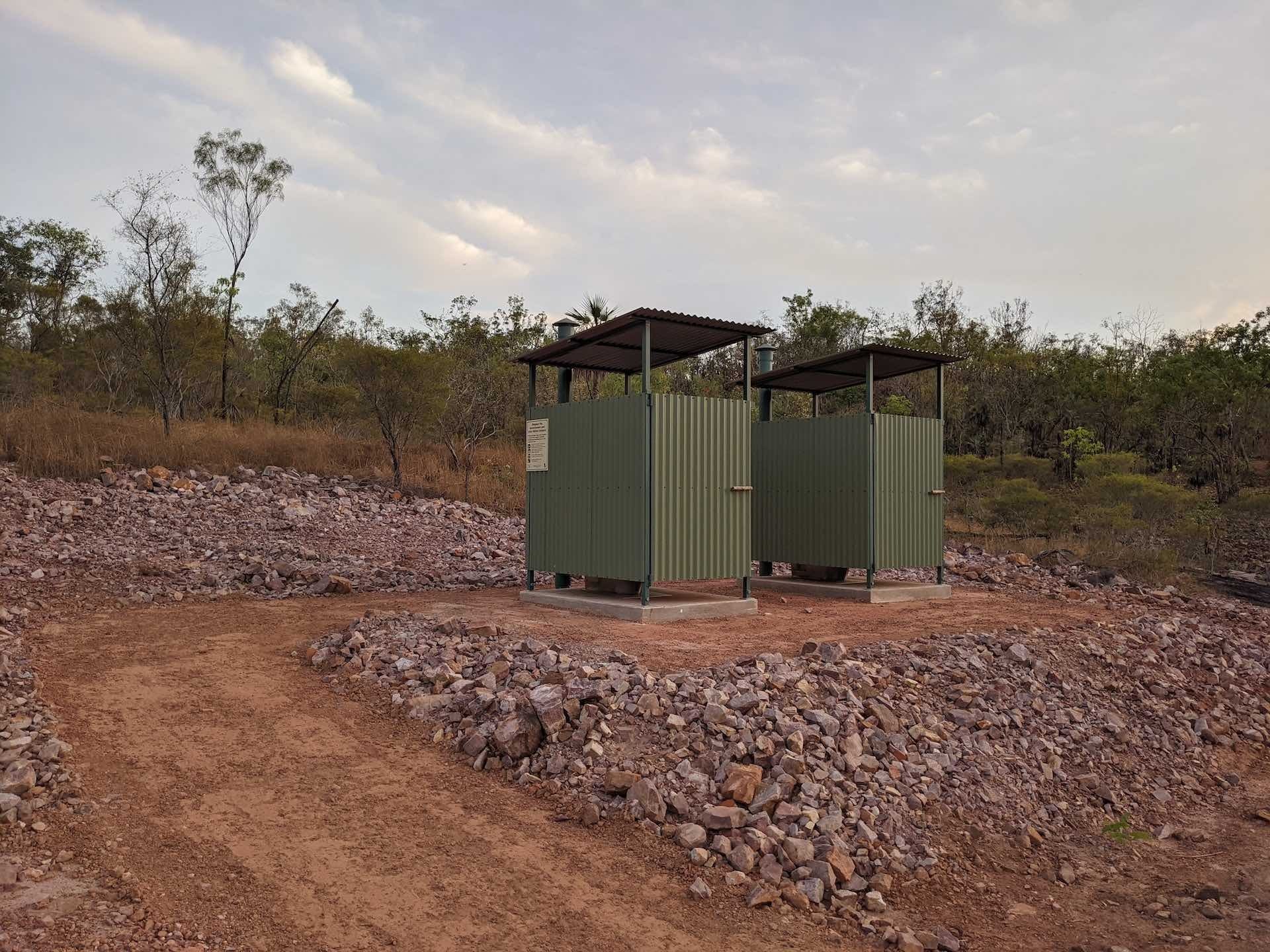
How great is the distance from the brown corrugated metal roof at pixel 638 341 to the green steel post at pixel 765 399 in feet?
8.03

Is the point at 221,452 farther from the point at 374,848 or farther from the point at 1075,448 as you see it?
the point at 1075,448

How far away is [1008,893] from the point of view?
486cm

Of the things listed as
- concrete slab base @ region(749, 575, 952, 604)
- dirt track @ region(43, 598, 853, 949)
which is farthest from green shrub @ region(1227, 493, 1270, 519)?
dirt track @ region(43, 598, 853, 949)

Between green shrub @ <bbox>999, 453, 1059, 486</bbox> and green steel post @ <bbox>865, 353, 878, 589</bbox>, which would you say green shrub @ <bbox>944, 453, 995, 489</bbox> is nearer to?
green shrub @ <bbox>999, 453, 1059, 486</bbox>

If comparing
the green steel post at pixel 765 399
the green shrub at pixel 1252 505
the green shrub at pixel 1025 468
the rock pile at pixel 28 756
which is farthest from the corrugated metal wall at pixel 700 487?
the green shrub at pixel 1252 505

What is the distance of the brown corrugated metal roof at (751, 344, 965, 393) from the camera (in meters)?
11.6

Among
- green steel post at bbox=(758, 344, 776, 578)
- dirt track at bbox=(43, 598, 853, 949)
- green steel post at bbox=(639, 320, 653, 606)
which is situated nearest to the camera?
dirt track at bbox=(43, 598, 853, 949)

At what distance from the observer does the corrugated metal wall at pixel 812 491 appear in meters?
11.8

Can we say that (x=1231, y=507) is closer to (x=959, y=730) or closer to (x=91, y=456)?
(x=959, y=730)

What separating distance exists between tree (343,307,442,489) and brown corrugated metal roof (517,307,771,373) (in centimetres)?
877

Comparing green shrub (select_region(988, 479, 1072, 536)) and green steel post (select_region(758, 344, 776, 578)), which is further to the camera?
green shrub (select_region(988, 479, 1072, 536))

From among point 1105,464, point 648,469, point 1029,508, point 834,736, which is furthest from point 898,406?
point 834,736

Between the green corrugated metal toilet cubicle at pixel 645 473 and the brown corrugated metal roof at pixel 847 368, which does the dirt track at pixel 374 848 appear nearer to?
the green corrugated metal toilet cubicle at pixel 645 473

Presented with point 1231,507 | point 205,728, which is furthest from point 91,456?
point 1231,507
